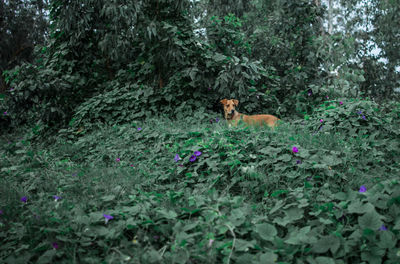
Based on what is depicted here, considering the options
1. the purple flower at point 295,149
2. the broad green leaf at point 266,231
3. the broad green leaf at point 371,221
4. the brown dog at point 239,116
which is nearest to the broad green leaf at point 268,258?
the broad green leaf at point 266,231

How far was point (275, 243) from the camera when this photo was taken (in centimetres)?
187

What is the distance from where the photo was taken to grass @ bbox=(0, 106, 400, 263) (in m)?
1.84

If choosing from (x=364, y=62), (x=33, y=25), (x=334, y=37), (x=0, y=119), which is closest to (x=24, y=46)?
(x=33, y=25)

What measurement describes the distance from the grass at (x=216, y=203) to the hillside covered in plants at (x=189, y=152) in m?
0.02

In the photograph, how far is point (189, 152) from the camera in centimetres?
354

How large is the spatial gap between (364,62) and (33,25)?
16.0 metres

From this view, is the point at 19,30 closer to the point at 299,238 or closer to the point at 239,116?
the point at 239,116

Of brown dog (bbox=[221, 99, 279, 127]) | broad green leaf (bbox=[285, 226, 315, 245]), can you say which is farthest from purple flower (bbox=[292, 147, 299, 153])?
brown dog (bbox=[221, 99, 279, 127])

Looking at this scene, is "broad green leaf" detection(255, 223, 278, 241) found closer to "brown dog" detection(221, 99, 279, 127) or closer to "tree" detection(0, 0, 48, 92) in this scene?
"brown dog" detection(221, 99, 279, 127)

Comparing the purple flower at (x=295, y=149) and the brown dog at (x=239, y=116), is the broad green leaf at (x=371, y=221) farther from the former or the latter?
the brown dog at (x=239, y=116)

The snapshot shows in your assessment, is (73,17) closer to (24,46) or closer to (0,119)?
(0,119)

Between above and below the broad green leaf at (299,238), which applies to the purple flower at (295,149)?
above

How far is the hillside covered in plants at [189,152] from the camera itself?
76.5 inches

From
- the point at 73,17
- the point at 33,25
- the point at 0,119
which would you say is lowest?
the point at 0,119
